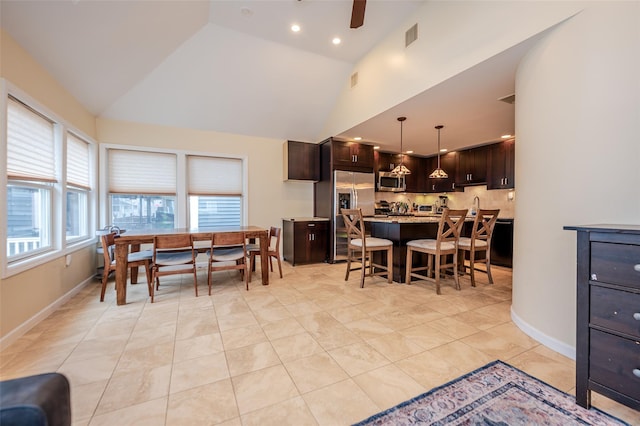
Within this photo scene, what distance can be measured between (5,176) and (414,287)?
13.9ft

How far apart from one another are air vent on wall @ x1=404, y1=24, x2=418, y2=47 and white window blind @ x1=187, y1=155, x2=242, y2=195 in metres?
3.42

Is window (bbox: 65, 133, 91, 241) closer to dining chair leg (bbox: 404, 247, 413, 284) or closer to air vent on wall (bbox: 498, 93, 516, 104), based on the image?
dining chair leg (bbox: 404, 247, 413, 284)

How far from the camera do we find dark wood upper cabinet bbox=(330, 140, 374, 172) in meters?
4.99

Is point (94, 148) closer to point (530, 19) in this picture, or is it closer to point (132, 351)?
point (132, 351)

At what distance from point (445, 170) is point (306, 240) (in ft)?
12.7

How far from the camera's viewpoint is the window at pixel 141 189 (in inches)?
165

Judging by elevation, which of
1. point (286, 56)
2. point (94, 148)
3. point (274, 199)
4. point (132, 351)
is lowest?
point (132, 351)

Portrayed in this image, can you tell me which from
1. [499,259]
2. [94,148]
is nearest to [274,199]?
[94,148]

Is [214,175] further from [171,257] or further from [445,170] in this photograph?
[445,170]

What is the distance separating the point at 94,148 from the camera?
394cm

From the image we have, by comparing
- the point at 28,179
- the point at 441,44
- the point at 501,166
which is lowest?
the point at 28,179

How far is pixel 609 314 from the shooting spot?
127cm

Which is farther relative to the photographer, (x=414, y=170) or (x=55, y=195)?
(x=414, y=170)

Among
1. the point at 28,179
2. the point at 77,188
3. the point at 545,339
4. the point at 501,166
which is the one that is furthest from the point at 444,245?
the point at 77,188
